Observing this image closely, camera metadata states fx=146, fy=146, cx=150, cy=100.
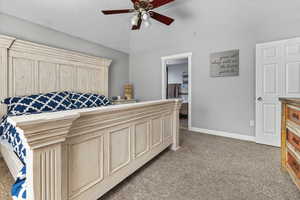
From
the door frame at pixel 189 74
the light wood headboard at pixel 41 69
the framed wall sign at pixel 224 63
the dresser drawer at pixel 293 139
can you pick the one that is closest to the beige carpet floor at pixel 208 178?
the dresser drawer at pixel 293 139

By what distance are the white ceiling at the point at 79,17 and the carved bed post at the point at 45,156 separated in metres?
2.63

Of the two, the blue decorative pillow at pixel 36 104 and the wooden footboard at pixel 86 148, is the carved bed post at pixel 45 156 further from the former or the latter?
the blue decorative pillow at pixel 36 104

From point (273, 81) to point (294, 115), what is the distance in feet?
5.02

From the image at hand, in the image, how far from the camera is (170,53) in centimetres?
407

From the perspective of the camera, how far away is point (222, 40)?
3.30 meters

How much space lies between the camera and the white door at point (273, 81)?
257cm

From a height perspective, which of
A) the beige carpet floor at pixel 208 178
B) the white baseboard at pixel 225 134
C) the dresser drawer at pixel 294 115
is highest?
the dresser drawer at pixel 294 115

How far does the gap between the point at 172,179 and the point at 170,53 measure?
3282mm

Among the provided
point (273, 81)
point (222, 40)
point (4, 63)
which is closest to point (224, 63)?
point (222, 40)

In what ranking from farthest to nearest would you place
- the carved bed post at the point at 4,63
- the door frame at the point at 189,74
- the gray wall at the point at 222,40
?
the door frame at the point at 189,74 → the gray wall at the point at 222,40 → the carved bed post at the point at 4,63

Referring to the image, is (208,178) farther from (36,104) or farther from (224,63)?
(224,63)

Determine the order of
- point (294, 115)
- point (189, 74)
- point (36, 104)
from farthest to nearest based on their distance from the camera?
point (189, 74) → point (36, 104) → point (294, 115)

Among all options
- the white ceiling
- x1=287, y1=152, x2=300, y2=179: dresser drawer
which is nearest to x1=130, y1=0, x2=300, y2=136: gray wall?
the white ceiling

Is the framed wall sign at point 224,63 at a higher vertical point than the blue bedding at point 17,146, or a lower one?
higher
